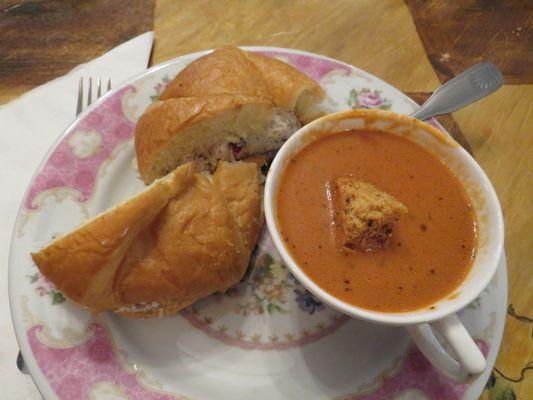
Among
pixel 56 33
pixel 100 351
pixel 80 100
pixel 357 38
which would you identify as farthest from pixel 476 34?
pixel 100 351

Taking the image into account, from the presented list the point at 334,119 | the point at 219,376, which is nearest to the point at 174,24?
the point at 334,119

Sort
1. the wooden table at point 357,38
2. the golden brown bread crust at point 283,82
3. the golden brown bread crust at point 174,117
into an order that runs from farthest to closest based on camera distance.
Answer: the wooden table at point 357,38
the golden brown bread crust at point 283,82
the golden brown bread crust at point 174,117

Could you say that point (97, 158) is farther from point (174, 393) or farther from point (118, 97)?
point (174, 393)

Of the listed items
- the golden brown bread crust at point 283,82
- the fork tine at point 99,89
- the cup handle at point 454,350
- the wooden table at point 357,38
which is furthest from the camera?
the wooden table at point 357,38

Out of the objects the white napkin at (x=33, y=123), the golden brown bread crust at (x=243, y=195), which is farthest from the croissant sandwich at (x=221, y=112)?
the white napkin at (x=33, y=123)

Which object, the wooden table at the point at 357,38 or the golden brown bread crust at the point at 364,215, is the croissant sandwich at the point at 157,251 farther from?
the wooden table at the point at 357,38

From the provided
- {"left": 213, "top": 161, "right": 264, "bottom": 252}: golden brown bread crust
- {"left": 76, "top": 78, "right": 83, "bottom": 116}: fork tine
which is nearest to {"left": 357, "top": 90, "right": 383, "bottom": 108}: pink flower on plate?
{"left": 213, "top": 161, "right": 264, "bottom": 252}: golden brown bread crust

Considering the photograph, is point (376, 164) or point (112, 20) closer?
point (376, 164)
